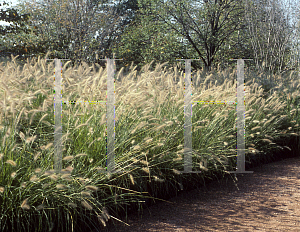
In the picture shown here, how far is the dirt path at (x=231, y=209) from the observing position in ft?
8.02

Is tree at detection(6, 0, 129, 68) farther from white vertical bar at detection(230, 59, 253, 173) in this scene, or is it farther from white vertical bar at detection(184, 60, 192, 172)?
white vertical bar at detection(184, 60, 192, 172)

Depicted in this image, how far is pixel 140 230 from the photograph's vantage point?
2.35m

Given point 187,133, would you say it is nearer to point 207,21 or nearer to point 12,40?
point 207,21

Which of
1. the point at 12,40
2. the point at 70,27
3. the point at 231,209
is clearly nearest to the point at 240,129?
the point at 231,209

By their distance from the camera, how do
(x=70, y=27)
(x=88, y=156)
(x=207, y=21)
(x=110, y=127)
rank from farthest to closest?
(x=207, y=21), (x=70, y=27), (x=110, y=127), (x=88, y=156)

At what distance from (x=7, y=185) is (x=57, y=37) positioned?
8.85 metres

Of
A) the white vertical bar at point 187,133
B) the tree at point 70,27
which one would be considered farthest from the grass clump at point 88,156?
the tree at point 70,27

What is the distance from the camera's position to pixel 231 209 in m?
2.77

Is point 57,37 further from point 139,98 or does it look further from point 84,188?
point 84,188

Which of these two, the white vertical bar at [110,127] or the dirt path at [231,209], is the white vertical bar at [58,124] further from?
the dirt path at [231,209]

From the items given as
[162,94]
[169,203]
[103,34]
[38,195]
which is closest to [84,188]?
[38,195]

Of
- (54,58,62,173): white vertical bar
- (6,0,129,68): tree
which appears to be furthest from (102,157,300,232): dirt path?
(6,0,129,68): tree

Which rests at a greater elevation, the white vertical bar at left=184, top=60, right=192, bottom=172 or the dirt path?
the white vertical bar at left=184, top=60, right=192, bottom=172

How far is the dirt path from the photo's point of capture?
245 cm
